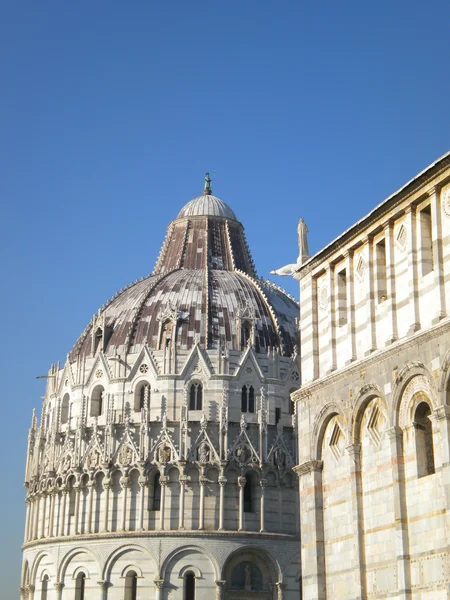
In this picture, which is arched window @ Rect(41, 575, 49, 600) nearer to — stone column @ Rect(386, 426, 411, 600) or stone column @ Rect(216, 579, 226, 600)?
stone column @ Rect(216, 579, 226, 600)

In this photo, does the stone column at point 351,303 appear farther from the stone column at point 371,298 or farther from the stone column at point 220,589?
the stone column at point 220,589

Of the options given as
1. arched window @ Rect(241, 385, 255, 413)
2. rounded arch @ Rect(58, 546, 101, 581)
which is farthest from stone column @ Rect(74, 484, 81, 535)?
arched window @ Rect(241, 385, 255, 413)

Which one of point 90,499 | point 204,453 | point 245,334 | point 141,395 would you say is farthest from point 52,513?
point 245,334

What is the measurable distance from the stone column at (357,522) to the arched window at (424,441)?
2.56 metres

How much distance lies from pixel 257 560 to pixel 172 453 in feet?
27.8

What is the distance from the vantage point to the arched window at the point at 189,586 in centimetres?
6398

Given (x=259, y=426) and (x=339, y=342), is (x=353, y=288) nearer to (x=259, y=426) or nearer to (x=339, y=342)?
(x=339, y=342)

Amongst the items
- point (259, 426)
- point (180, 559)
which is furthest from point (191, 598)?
point (259, 426)

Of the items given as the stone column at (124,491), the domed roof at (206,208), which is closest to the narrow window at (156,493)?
the stone column at (124,491)

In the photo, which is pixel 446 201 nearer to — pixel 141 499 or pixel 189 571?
pixel 189 571

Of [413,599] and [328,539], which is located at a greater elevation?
[328,539]

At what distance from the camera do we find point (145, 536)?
64.5 metres

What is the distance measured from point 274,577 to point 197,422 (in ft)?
35.1

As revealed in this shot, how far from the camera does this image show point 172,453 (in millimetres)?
65688
